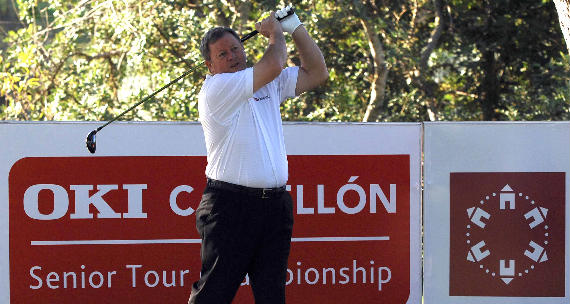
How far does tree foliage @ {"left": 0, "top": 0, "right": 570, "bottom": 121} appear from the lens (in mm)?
10703

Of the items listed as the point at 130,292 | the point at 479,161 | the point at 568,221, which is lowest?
the point at 130,292

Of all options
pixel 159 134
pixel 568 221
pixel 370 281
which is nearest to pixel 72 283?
pixel 159 134

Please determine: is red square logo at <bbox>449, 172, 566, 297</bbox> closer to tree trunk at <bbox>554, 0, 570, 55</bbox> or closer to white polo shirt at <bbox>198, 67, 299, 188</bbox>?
tree trunk at <bbox>554, 0, 570, 55</bbox>

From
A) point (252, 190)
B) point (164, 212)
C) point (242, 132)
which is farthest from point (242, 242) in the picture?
point (164, 212)

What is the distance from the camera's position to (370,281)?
547 cm

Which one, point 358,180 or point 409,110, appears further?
point 409,110

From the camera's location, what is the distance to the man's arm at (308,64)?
421 centimetres

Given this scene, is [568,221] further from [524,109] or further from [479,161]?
[524,109]

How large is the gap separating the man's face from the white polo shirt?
0.08 m

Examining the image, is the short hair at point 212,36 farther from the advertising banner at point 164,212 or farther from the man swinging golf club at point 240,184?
the advertising banner at point 164,212

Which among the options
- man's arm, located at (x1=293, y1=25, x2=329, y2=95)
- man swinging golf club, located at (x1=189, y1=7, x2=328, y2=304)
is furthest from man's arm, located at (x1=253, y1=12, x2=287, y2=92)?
man's arm, located at (x1=293, y1=25, x2=329, y2=95)

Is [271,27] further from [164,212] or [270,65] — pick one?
[164,212]

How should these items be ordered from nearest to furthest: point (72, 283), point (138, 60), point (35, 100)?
point (72, 283) < point (138, 60) < point (35, 100)

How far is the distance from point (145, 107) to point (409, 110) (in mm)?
3482
